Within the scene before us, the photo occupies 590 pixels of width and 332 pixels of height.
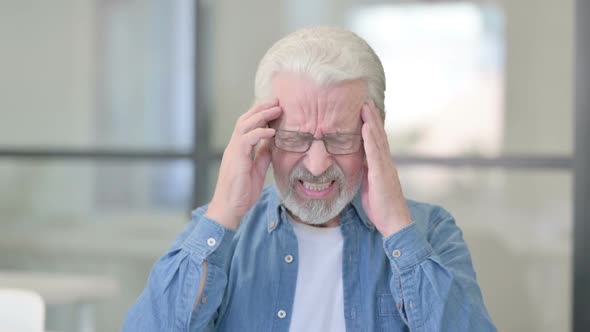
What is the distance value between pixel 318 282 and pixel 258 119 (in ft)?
1.28

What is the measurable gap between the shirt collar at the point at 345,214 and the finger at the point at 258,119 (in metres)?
0.21

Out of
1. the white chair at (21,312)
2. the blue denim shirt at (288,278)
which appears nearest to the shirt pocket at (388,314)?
the blue denim shirt at (288,278)

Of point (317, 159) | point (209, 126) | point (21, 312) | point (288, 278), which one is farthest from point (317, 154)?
point (209, 126)

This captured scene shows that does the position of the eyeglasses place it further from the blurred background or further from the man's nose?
the blurred background

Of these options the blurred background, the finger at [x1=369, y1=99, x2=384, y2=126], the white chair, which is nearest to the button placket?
the finger at [x1=369, y1=99, x2=384, y2=126]

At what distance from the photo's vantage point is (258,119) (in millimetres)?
1829

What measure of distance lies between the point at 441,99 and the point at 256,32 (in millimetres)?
819

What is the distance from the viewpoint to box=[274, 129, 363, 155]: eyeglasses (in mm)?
1852

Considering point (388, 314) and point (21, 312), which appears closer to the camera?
point (388, 314)

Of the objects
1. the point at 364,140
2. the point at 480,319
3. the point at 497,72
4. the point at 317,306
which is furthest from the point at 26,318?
the point at 497,72

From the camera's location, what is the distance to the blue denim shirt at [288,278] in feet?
5.76

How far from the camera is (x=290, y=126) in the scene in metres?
1.86

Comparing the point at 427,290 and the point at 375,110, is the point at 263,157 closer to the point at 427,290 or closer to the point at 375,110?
the point at 375,110

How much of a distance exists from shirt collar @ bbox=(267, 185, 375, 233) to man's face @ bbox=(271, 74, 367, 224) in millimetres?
63
